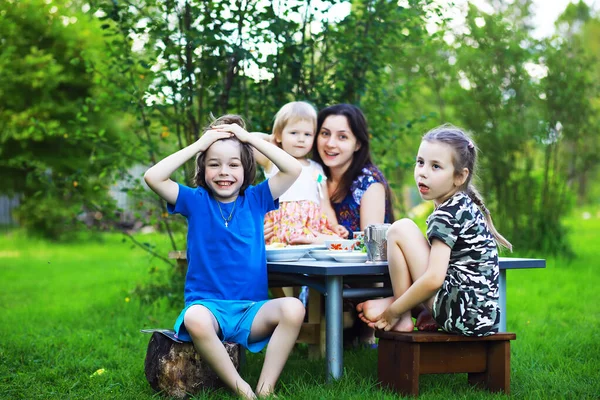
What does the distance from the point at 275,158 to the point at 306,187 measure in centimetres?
84

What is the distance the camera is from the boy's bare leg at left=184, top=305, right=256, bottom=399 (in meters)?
3.19

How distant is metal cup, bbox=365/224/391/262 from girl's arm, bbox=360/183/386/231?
94 cm

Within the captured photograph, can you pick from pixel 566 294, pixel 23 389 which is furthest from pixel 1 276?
pixel 566 294

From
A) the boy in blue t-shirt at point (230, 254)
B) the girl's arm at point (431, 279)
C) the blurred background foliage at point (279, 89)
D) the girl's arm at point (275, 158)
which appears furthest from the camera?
the blurred background foliage at point (279, 89)

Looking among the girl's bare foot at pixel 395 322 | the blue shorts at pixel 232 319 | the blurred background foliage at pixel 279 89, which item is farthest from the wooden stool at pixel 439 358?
the blurred background foliage at pixel 279 89

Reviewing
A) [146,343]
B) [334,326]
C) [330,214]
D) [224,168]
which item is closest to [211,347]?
[334,326]

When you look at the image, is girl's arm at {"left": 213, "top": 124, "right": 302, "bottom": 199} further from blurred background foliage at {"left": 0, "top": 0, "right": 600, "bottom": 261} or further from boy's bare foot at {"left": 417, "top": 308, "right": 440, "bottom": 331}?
blurred background foliage at {"left": 0, "top": 0, "right": 600, "bottom": 261}

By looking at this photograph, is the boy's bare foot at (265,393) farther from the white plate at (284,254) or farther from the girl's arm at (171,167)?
the girl's arm at (171,167)

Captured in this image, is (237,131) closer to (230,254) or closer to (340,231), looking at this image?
(230,254)

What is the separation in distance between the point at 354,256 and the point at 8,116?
1098 centimetres

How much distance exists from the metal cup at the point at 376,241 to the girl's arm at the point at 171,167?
2.62 ft

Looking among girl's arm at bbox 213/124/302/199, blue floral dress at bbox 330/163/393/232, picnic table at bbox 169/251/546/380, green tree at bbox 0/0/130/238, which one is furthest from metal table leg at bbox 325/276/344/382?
green tree at bbox 0/0/130/238

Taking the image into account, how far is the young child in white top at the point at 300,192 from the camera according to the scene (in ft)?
14.0

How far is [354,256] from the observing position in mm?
3432
